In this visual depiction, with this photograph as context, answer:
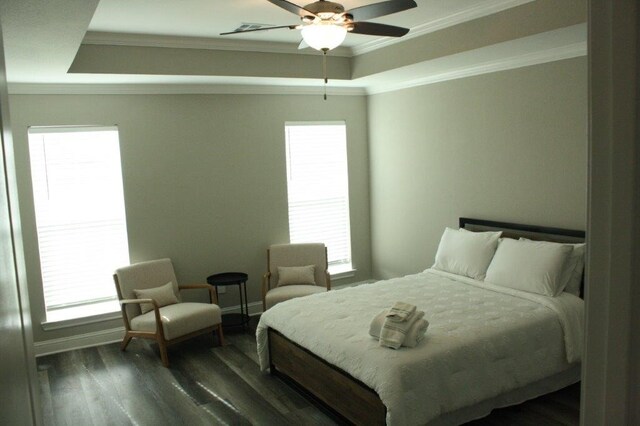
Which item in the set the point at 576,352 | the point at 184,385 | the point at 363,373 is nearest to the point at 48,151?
the point at 184,385

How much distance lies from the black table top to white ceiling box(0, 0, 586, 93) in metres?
2.03

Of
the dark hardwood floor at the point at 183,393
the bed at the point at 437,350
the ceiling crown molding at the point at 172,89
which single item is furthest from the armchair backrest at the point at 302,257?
the ceiling crown molding at the point at 172,89

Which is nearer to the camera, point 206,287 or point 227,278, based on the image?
point 206,287

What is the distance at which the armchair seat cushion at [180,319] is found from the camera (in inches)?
189

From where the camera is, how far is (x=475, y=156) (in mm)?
5410

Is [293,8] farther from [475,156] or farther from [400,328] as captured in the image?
[475,156]

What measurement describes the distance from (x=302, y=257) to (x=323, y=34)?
3412 millimetres

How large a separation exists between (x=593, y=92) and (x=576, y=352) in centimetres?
376

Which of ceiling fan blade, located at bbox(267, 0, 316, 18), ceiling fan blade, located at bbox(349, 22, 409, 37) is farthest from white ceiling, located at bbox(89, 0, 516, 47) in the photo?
ceiling fan blade, located at bbox(267, 0, 316, 18)

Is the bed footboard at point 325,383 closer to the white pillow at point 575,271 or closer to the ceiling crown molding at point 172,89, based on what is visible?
the white pillow at point 575,271

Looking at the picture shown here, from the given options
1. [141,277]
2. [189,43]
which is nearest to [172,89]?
[189,43]

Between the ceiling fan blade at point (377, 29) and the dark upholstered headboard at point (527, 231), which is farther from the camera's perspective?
the dark upholstered headboard at point (527, 231)

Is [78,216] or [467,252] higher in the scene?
[78,216]

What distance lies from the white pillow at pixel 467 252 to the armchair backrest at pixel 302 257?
54.5 inches
